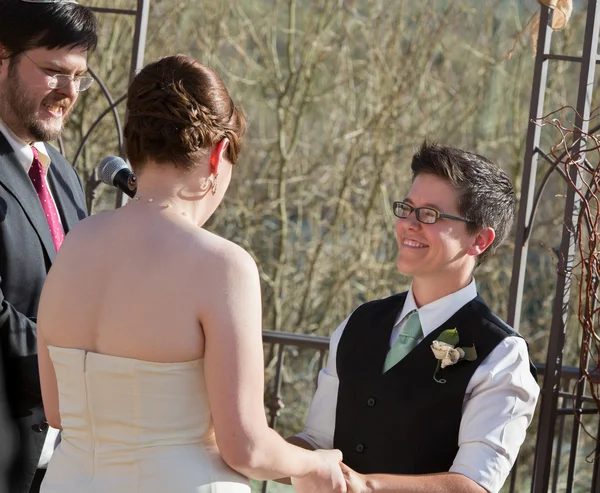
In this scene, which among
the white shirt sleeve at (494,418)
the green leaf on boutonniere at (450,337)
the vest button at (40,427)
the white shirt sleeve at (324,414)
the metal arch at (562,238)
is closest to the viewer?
the white shirt sleeve at (494,418)

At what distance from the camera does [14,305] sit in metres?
2.29

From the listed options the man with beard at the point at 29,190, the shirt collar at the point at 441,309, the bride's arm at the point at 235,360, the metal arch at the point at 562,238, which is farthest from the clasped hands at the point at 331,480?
the metal arch at the point at 562,238

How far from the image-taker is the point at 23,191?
237cm

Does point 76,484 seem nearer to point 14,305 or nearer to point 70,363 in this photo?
point 70,363

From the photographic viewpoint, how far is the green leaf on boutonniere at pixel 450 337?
206 cm

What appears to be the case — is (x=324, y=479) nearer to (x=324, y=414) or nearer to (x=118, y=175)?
(x=324, y=414)

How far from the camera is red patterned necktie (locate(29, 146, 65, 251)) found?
97.7 inches

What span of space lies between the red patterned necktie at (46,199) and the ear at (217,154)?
931 millimetres

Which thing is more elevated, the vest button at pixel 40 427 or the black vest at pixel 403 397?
the black vest at pixel 403 397

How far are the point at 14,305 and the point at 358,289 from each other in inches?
197

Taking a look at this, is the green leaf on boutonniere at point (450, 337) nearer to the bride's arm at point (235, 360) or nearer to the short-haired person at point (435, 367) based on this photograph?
the short-haired person at point (435, 367)

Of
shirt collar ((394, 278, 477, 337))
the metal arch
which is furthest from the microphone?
the metal arch

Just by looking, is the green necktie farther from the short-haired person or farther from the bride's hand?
the bride's hand

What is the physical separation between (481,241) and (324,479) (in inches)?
28.3
